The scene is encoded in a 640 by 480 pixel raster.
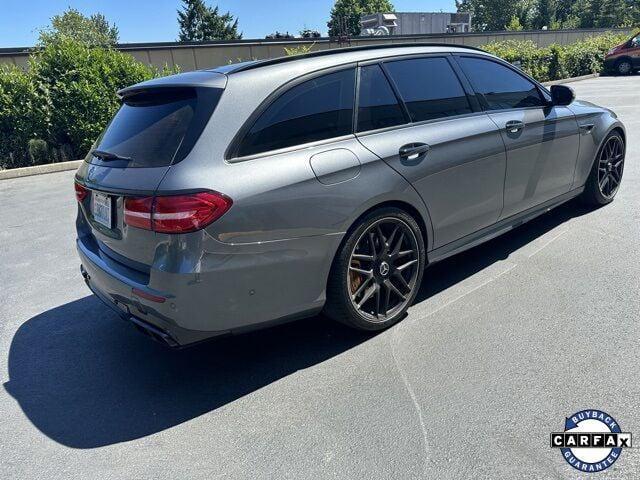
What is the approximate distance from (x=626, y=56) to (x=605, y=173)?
20643 mm

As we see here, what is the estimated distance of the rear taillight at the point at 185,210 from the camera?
243cm

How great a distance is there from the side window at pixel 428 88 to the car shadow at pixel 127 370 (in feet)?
4.36

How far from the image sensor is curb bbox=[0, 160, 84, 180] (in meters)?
9.15

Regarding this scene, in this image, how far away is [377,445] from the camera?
2342 millimetres

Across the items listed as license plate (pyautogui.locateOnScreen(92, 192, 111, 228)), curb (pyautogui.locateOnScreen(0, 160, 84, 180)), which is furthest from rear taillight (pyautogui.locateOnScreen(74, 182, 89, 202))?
curb (pyautogui.locateOnScreen(0, 160, 84, 180))

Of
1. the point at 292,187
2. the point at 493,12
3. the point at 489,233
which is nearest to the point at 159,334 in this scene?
the point at 292,187

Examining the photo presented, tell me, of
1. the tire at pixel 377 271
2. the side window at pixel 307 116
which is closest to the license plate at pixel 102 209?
the side window at pixel 307 116

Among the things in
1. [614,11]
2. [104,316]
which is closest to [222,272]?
[104,316]

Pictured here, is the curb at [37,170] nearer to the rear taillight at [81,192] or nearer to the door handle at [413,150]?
the rear taillight at [81,192]

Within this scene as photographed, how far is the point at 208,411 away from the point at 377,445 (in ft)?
Result: 3.04

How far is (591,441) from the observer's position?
2277 mm

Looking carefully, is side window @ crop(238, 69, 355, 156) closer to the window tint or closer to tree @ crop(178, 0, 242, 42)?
the window tint

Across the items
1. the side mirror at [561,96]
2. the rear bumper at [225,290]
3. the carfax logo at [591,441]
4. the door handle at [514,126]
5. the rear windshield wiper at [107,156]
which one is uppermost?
the rear windshield wiper at [107,156]

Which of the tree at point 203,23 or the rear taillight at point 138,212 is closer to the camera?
the rear taillight at point 138,212
